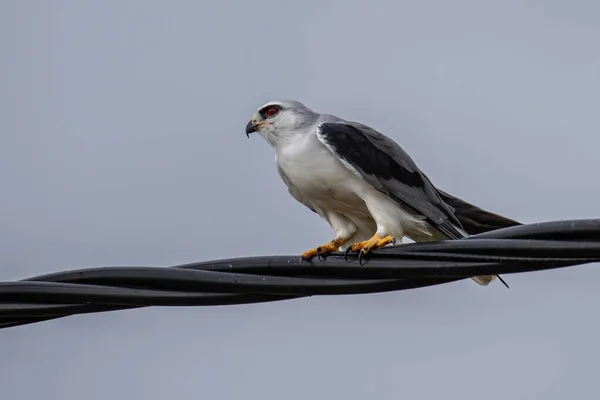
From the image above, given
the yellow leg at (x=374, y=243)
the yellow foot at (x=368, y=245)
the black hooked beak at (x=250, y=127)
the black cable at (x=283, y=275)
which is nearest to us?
the black cable at (x=283, y=275)

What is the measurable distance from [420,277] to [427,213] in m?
2.00

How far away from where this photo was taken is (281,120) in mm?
7367

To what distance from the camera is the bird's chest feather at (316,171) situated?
6758 millimetres

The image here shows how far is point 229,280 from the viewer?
4.63 m

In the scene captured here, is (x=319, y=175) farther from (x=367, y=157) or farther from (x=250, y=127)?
(x=250, y=127)

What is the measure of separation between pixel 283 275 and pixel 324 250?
1472 millimetres

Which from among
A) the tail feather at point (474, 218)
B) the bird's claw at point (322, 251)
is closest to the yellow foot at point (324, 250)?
the bird's claw at point (322, 251)

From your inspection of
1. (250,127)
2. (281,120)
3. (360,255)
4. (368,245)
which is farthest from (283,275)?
(250,127)

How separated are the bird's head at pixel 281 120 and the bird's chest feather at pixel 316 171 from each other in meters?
0.26

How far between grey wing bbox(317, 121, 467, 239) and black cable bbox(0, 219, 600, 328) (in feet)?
6.14

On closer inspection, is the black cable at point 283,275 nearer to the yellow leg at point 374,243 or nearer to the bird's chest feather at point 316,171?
the yellow leg at point 374,243

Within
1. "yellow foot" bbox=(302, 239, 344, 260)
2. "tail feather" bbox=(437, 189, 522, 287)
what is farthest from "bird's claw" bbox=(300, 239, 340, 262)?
"tail feather" bbox=(437, 189, 522, 287)

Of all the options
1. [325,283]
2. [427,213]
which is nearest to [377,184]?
[427,213]

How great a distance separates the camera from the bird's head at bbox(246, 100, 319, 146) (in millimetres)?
7238
